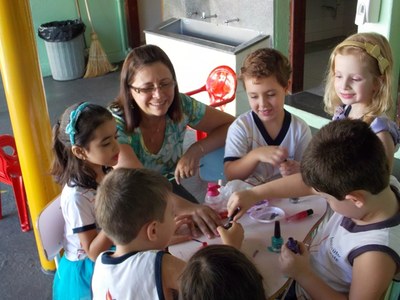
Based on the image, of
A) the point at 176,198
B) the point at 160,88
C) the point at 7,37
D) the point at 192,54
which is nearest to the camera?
the point at 176,198

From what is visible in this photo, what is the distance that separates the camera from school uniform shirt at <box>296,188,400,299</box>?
105cm

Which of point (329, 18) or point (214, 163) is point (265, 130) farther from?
point (329, 18)

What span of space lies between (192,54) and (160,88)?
229 centimetres

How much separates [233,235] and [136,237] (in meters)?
0.28

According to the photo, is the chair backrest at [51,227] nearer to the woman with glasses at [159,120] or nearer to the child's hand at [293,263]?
the woman with glasses at [159,120]

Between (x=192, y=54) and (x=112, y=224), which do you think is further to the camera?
(x=192, y=54)

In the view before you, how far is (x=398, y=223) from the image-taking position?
108cm

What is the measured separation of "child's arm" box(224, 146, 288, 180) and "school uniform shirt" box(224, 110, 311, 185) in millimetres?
51

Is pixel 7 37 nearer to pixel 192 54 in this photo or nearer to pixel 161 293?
pixel 161 293

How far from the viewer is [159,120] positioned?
197 centimetres

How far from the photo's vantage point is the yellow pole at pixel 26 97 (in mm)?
1910

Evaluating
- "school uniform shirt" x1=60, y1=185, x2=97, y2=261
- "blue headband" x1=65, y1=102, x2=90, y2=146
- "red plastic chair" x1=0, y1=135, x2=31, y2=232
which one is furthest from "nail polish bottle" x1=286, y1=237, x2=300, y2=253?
"red plastic chair" x1=0, y1=135, x2=31, y2=232

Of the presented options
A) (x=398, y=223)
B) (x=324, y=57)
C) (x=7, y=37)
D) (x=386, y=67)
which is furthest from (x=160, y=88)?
(x=324, y=57)

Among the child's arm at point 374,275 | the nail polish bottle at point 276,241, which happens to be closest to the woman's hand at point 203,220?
the nail polish bottle at point 276,241
